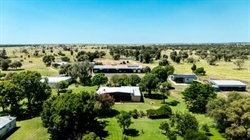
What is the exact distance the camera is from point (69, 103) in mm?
35438

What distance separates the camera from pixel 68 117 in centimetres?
3438

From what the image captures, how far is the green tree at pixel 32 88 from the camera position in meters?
47.5

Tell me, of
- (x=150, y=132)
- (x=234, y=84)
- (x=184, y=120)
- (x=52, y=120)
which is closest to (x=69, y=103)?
(x=52, y=120)

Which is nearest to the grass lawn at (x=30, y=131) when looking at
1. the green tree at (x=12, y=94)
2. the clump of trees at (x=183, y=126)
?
the green tree at (x=12, y=94)

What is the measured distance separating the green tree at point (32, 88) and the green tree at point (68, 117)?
1217 centimetres

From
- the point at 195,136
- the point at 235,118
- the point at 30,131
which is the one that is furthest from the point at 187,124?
the point at 30,131

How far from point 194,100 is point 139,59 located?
325 ft

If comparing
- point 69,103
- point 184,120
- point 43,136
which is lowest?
point 43,136

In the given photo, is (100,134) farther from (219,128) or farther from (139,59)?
(139,59)

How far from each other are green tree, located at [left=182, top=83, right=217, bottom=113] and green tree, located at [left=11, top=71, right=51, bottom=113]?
31883mm

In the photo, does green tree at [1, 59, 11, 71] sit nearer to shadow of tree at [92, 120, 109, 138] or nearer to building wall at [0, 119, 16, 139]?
building wall at [0, 119, 16, 139]

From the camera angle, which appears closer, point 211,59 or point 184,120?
point 184,120

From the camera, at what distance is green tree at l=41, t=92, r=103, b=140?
1346 inches

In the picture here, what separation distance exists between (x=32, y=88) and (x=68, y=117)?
17.7 metres
